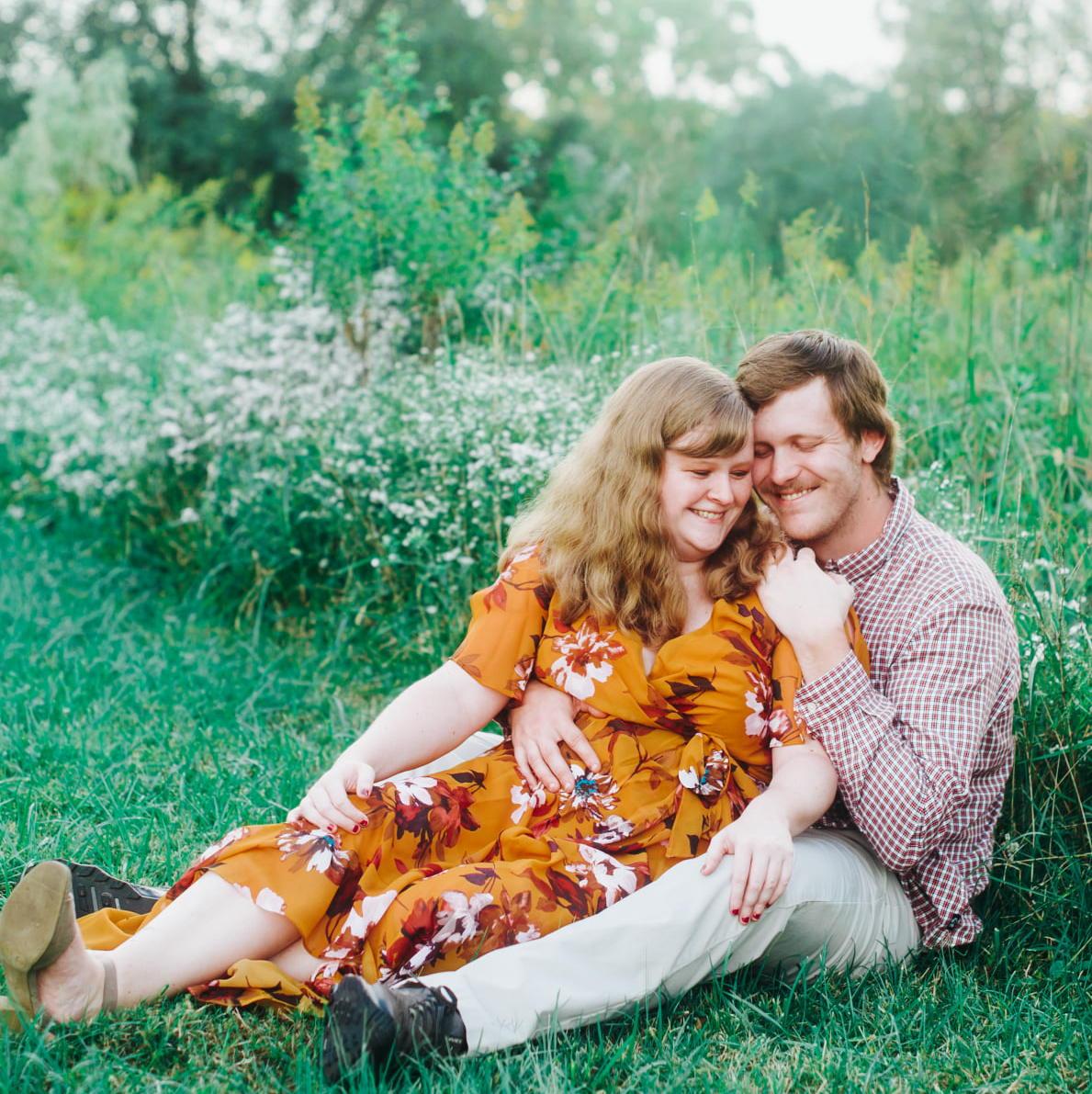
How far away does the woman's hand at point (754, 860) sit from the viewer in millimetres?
2008

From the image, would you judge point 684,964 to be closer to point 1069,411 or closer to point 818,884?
point 818,884

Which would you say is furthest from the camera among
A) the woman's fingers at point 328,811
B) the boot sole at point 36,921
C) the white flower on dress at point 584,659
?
the white flower on dress at point 584,659

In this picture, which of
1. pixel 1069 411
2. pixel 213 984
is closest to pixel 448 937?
pixel 213 984

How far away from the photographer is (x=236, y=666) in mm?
4113

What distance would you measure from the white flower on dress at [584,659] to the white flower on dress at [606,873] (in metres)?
0.34

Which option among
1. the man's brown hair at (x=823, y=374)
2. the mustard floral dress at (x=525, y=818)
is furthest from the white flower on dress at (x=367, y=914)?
the man's brown hair at (x=823, y=374)

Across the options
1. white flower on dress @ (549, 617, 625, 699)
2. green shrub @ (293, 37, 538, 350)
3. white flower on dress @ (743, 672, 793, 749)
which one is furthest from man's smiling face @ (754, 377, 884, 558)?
green shrub @ (293, 37, 538, 350)

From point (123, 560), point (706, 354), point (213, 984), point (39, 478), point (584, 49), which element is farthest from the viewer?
point (584, 49)

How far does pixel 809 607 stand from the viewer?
2.29 meters

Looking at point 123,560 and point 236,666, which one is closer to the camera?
point 236,666

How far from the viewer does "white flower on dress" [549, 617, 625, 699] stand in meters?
2.37

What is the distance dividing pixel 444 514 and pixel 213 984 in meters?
2.35

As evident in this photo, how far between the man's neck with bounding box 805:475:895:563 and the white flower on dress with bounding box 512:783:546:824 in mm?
838

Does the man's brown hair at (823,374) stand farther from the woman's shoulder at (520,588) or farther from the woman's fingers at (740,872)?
the woman's fingers at (740,872)
